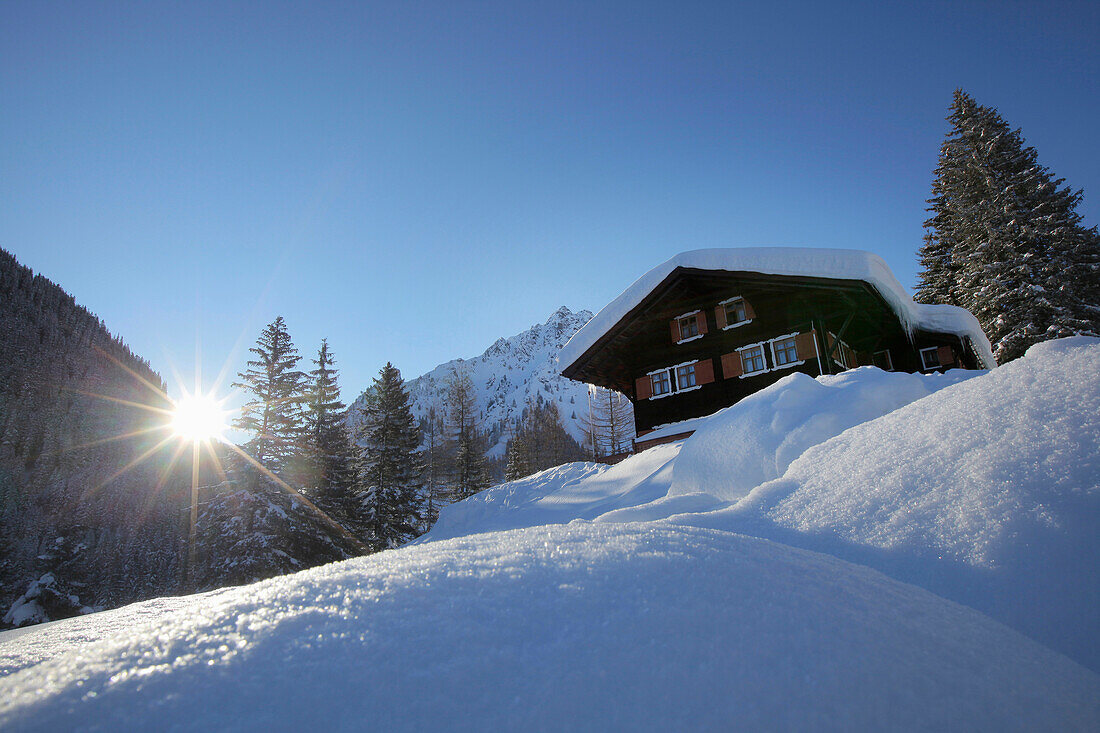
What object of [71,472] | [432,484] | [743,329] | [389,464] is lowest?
[432,484]

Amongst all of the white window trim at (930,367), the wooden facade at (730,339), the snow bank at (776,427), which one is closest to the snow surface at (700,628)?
the snow bank at (776,427)

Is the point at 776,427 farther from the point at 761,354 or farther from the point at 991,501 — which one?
the point at 761,354

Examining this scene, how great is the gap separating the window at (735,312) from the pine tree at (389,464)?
18299 millimetres

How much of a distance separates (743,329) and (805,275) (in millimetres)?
3446

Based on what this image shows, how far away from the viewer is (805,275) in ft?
41.5

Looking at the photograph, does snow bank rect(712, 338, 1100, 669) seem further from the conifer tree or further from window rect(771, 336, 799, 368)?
the conifer tree

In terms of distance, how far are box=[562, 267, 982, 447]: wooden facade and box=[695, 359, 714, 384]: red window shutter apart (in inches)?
1.3

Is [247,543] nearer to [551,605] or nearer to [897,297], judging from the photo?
[551,605]

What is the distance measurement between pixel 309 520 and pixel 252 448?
4.55 meters

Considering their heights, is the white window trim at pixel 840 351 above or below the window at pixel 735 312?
below

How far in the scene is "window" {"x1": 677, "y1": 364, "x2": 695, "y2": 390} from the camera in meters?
16.8

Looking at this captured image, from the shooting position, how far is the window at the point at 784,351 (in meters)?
14.9

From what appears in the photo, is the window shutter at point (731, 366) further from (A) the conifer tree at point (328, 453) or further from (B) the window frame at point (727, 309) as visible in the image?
(A) the conifer tree at point (328, 453)

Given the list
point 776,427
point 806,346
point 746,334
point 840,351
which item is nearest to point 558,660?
point 776,427
